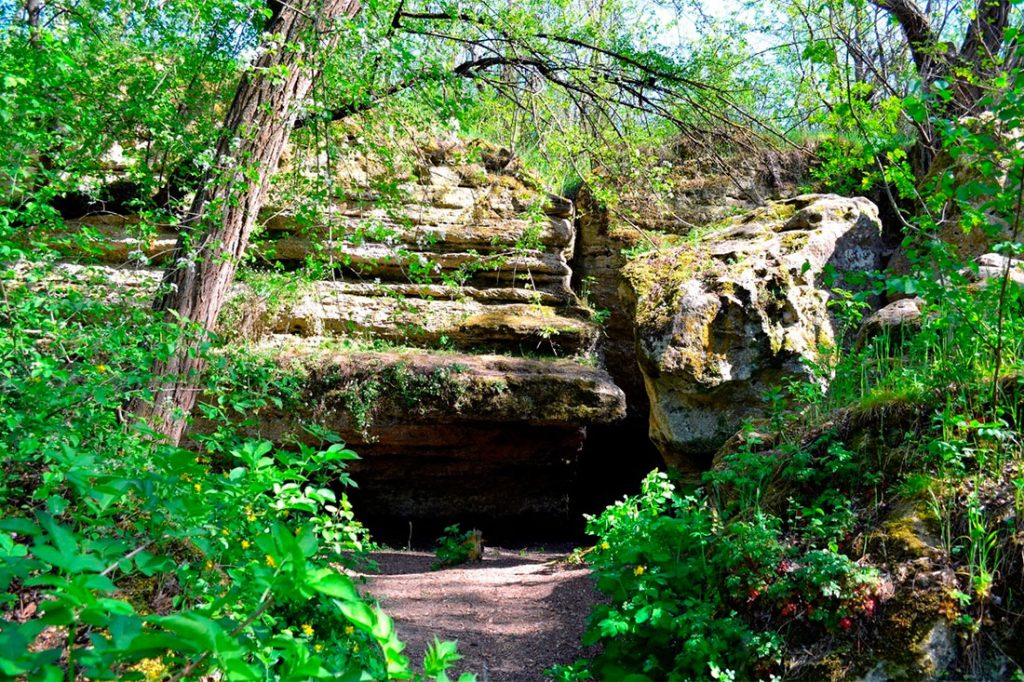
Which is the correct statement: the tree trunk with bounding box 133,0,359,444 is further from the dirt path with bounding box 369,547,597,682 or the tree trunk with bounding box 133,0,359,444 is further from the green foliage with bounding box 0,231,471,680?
the dirt path with bounding box 369,547,597,682

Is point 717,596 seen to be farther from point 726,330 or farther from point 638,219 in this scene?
point 638,219

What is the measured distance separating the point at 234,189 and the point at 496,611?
350 cm

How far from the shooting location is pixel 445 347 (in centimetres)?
943

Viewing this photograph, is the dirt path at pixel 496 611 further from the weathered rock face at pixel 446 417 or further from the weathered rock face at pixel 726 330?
the weathered rock face at pixel 726 330

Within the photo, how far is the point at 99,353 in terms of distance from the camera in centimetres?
452

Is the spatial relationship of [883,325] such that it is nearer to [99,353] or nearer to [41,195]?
[99,353]

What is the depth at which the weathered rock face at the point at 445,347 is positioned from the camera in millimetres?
8258

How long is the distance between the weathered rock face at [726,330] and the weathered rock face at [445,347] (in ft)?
3.81

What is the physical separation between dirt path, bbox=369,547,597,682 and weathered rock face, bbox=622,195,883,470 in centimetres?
180

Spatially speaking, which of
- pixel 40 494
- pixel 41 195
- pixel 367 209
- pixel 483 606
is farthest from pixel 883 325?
pixel 367 209

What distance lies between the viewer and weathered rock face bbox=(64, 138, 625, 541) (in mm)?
8258

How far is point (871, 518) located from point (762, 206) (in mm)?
5735

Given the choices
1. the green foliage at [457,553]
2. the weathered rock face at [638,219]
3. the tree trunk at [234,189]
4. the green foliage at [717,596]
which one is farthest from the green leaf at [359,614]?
the weathered rock face at [638,219]

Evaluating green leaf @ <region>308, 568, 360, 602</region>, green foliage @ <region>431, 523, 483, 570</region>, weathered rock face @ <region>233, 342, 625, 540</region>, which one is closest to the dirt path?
green foliage @ <region>431, 523, 483, 570</region>
